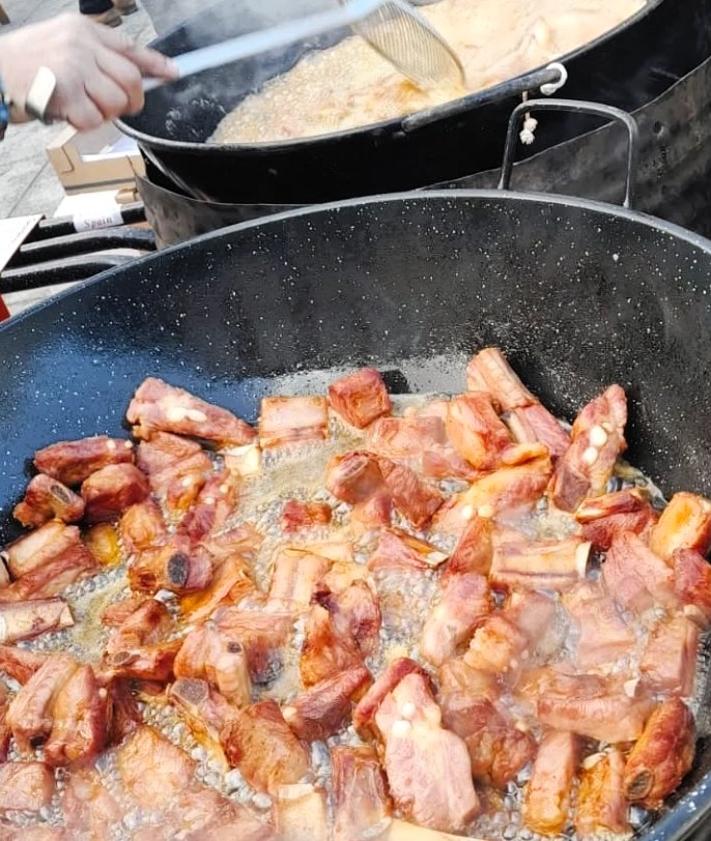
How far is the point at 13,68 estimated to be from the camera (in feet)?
7.68

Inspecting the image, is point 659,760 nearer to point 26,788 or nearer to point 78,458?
point 26,788

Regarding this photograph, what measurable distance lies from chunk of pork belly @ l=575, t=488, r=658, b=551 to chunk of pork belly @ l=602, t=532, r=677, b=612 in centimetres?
6

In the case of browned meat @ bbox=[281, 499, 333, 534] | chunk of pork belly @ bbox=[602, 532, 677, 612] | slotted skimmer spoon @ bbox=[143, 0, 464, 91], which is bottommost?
chunk of pork belly @ bbox=[602, 532, 677, 612]

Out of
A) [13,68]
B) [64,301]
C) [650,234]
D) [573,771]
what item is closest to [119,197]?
[64,301]

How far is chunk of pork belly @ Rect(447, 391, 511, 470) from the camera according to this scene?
2.51 meters

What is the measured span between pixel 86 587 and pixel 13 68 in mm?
1423

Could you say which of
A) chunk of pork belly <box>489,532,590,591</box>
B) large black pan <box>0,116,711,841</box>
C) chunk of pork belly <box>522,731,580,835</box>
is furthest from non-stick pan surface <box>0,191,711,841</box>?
chunk of pork belly <box>522,731,580,835</box>

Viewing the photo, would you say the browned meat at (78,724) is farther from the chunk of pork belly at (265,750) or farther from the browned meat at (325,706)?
the browned meat at (325,706)

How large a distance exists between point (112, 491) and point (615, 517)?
1440 mm

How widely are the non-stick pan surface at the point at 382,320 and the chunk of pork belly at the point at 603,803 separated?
0.83 metres

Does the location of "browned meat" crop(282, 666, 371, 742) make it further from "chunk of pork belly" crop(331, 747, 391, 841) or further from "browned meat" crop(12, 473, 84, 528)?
"browned meat" crop(12, 473, 84, 528)

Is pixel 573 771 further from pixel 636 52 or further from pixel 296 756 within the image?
pixel 636 52

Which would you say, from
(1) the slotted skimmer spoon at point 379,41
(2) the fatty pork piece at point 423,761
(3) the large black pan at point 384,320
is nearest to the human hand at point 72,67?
(1) the slotted skimmer spoon at point 379,41

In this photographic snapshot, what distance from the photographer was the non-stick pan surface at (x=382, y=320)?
2383mm
